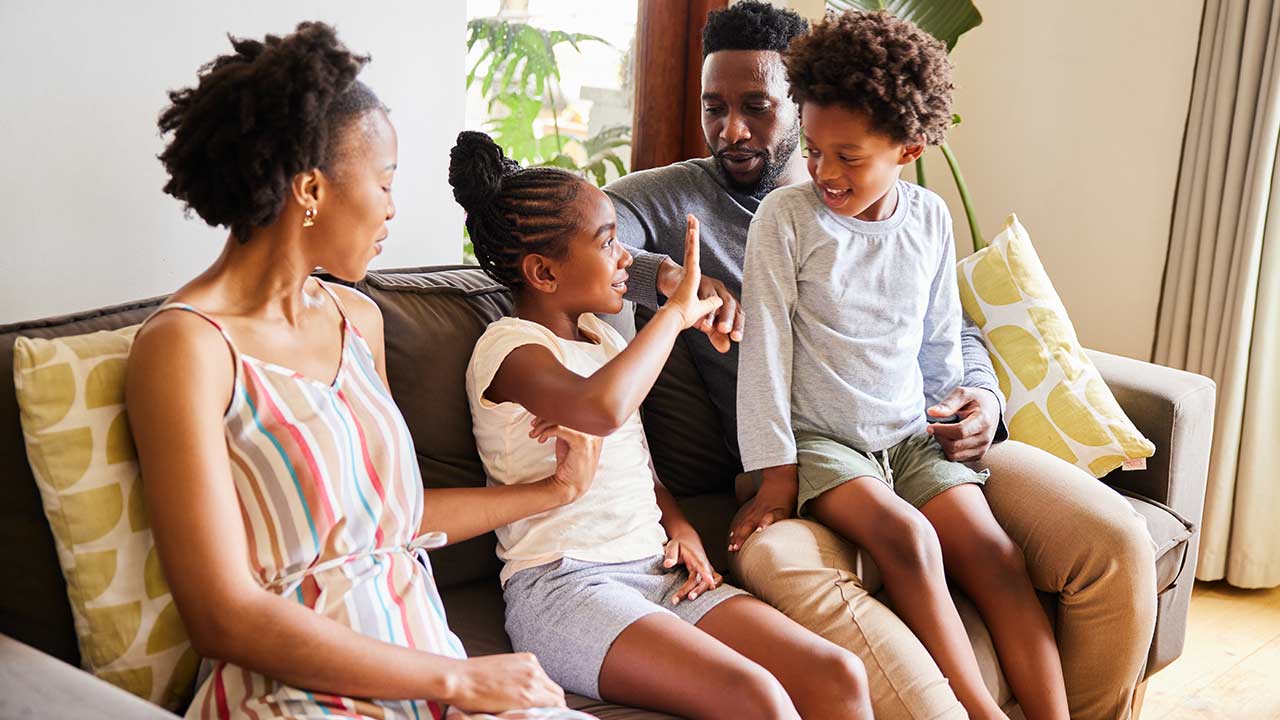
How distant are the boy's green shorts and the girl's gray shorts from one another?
240 mm

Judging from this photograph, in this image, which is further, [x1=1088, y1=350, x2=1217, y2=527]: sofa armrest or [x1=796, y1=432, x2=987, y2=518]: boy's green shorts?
[x1=1088, y1=350, x2=1217, y2=527]: sofa armrest

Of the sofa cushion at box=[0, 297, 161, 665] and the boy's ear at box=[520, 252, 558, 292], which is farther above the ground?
the boy's ear at box=[520, 252, 558, 292]

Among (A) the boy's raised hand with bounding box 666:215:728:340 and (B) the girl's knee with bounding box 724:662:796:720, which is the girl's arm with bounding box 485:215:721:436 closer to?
(A) the boy's raised hand with bounding box 666:215:728:340

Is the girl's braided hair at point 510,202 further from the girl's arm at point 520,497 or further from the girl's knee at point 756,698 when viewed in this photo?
the girl's knee at point 756,698

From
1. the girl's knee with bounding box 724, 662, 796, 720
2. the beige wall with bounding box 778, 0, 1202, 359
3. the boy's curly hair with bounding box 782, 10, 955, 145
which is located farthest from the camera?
the beige wall with bounding box 778, 0, 1202, 359

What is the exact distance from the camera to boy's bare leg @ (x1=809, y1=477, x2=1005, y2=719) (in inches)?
60.8

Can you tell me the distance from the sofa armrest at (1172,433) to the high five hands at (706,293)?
89cm

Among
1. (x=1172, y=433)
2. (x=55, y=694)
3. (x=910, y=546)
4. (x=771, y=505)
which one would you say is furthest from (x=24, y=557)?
(x=1172, y=433)

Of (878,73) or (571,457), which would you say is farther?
(878,73)

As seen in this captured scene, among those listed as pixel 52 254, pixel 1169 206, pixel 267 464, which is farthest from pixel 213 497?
pixel 1169 206

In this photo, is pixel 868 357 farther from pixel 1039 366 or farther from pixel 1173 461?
pixel 1173 461

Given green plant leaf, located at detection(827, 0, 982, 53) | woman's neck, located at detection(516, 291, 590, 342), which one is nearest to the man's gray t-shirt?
woman's neck, located at detection(516, 291, 590, 342)

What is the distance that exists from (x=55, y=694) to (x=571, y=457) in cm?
70

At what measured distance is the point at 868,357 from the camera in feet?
5.77
